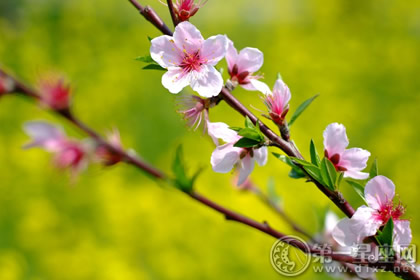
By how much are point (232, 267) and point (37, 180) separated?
1.36m

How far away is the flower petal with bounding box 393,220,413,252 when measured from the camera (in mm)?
571

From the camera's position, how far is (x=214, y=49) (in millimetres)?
596

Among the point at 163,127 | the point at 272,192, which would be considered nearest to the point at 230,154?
the point at 272,192

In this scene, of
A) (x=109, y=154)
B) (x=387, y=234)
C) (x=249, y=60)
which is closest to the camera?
(x=387, y=234)

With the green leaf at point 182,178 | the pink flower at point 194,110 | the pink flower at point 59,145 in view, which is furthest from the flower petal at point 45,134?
the pink flower at point 194,110

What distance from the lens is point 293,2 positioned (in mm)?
6516

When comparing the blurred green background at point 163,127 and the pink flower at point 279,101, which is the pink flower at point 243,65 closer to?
the pink flower at point 279,101

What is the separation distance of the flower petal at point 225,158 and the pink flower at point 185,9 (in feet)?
0.57

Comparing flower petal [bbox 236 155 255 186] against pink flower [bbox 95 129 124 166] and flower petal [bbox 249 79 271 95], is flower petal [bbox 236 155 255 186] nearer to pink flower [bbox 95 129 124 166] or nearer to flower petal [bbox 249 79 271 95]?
flower petal [bbox 249 79 271 95]

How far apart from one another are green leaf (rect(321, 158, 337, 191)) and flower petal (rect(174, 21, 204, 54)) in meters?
0.21

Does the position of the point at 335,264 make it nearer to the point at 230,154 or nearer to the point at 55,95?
the point at 230,154

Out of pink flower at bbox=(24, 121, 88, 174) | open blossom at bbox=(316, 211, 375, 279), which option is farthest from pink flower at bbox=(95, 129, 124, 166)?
open blossom at bbox=(316, 211, 375, 279)

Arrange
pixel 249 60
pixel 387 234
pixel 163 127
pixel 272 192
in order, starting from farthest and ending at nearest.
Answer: pixel 163 127 < pixel 272 192 < pixel 249 60 < pixel 387 234

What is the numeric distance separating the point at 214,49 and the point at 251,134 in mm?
116
